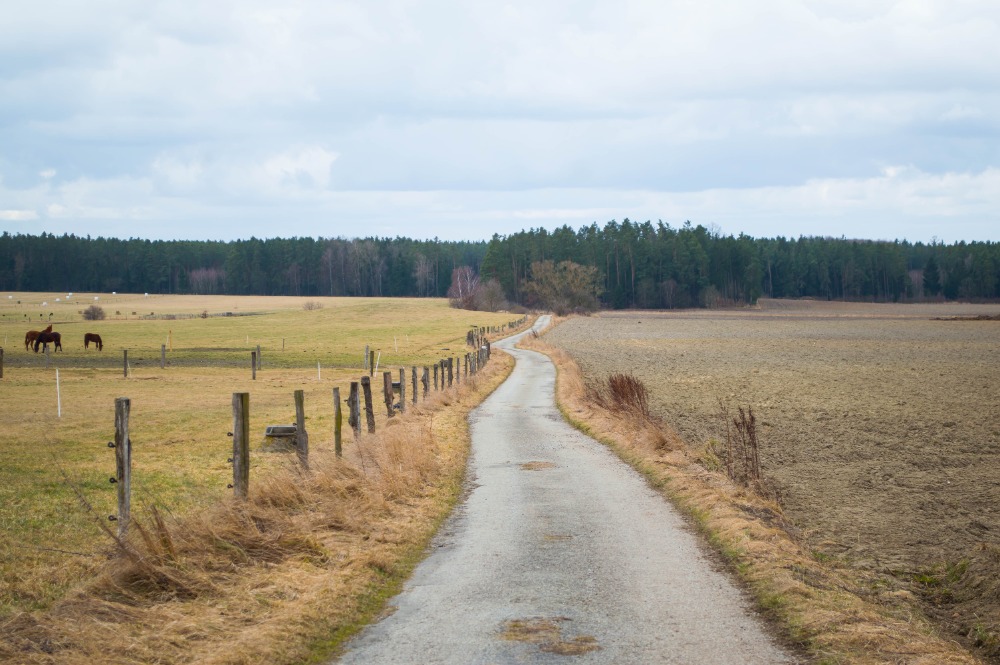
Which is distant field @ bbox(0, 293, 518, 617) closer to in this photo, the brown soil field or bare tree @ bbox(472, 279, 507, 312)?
the brown soil field

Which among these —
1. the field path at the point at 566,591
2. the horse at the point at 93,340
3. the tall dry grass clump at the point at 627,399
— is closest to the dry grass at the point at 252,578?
the field path at the point at 566,591

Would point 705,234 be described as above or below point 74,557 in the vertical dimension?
above

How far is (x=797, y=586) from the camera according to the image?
9625 mm

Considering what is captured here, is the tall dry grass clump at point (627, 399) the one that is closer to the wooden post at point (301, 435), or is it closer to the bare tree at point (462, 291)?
the wooden post at point (301, 435)

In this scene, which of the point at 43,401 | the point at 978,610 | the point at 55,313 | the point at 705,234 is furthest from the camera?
the point at 705,234

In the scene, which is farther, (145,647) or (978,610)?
(978,610)

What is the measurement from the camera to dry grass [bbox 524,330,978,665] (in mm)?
7938

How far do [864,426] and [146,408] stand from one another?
25.6 m

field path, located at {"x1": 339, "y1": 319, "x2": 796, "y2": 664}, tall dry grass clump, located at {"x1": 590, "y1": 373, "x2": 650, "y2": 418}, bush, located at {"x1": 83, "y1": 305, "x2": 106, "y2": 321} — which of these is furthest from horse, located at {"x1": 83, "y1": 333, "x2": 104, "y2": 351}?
field path, located at {"x1": 339, "y1": 319, "x2": 796, "y2": 664}

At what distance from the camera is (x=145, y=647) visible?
7.43 metres

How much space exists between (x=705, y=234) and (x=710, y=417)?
169 meters

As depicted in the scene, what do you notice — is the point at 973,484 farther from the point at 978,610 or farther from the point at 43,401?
the point at 43,401

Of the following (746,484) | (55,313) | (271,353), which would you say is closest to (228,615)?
(746,484)

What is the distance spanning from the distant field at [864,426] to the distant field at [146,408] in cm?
946
